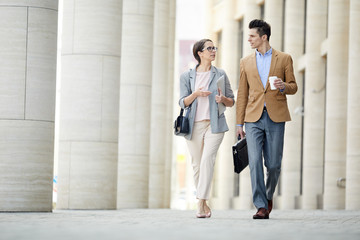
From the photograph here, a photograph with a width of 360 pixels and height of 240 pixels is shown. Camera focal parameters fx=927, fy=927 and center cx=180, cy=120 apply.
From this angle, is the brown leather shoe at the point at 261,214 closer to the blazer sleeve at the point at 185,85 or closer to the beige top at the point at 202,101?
the beige top at the point at 202,101

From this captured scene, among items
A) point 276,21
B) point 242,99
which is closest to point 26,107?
point 242,99

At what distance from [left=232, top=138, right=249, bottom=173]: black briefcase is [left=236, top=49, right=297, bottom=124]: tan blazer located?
0.30m

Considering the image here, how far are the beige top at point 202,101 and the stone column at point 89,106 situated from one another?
14.7 feet

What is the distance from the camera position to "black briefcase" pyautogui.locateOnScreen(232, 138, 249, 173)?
11.8 metres

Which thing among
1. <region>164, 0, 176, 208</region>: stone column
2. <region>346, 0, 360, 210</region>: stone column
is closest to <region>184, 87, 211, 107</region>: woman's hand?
<region>346, 0, 360, 210</region>: stone column

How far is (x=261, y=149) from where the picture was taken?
456 inches

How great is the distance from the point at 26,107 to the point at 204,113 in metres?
2.64

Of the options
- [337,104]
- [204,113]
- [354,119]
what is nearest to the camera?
[204,113]

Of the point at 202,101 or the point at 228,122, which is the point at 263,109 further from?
the point at 228,122

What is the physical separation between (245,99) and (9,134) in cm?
333

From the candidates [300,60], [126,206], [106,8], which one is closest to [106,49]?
[106,8]

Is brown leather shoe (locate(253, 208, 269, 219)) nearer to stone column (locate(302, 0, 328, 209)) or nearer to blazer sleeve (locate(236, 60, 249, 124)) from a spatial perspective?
blazer sleeve (locate(236, 60, 249, 124))

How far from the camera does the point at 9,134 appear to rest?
1270 centimetres

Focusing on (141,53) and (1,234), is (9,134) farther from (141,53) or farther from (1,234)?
(141,53)
